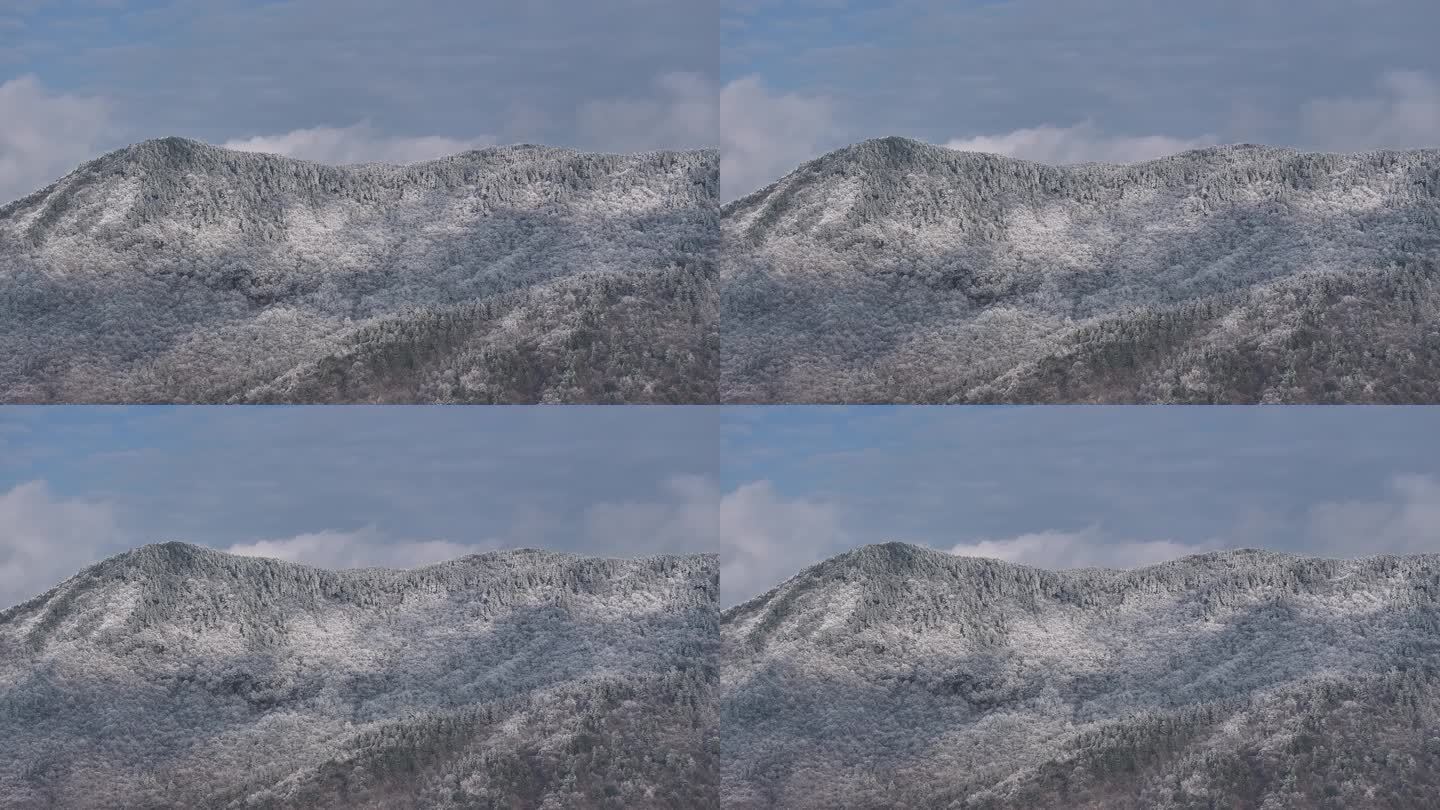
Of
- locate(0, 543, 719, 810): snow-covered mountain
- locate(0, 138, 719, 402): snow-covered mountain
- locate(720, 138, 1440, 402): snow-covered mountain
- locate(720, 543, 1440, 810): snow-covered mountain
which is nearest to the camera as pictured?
locate(720, 543, 1440, 810): snow-covered mountain

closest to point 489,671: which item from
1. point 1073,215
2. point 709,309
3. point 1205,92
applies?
point 709,309

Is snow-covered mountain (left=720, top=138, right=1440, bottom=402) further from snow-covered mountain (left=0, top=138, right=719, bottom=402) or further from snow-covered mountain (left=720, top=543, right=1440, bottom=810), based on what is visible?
snow-covered mountain (left=720, top=543, right=1440, bottom=810)

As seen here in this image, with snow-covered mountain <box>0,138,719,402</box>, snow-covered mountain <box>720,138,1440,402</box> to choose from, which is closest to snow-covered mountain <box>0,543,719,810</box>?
snow-covered mountain <box>0,138,719,402</box>

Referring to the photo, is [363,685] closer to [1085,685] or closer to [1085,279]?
[1085,685]

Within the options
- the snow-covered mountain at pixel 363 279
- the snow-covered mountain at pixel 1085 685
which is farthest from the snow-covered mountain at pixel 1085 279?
the snow-covered mountain at pixel 1085 685

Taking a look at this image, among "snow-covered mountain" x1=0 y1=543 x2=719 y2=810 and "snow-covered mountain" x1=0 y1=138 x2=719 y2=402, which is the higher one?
"snow-covered mountain" x1=0 y1=138 x2=719 y2=402

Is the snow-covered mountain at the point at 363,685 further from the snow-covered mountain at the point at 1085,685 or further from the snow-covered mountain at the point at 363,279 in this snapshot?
the snow-covered mountain at the point at 363,279

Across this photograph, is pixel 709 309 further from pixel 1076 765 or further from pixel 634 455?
pixel 1076 765
